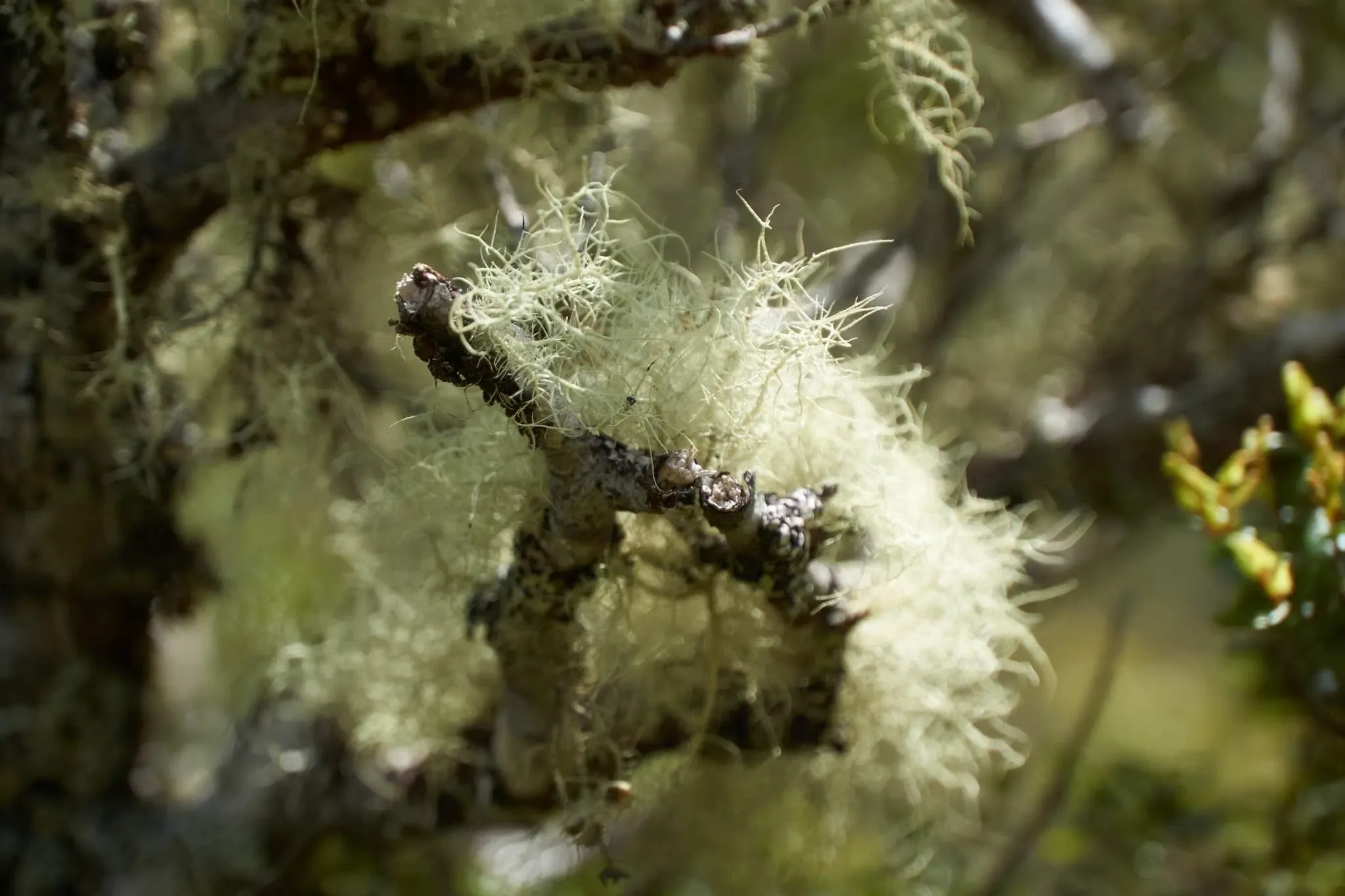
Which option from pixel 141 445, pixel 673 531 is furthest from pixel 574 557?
pixel 141 445

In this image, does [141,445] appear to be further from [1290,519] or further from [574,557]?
[1290,519]

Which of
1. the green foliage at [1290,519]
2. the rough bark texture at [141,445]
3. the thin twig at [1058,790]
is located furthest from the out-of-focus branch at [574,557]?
the thin twig at [1058,790]

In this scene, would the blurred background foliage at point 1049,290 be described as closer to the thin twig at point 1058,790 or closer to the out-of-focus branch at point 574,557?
the thin twig at point 1058,790

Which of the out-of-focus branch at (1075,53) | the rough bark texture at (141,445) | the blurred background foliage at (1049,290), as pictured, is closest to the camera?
the rough bark texture at (141,445)

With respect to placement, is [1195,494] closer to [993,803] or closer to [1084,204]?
[993,803]

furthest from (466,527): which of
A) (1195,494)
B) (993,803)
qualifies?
(993,803)

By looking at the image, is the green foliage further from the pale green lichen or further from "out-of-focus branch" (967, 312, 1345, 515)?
"out-of-focus branch" (967, 312, 1345, 515)

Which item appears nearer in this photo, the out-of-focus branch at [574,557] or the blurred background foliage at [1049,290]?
the out-of-focus branch at [574,557]
